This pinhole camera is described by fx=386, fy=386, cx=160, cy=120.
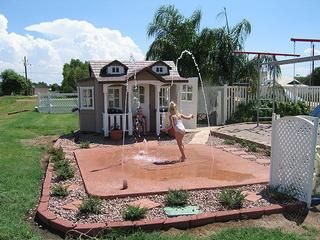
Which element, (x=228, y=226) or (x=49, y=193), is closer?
(x=228, y=226)

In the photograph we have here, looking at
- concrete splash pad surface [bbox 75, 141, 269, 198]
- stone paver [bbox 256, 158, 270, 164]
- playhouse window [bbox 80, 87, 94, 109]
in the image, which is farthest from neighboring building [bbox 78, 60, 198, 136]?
stone paver [bbox 256, 158, 270, 164]

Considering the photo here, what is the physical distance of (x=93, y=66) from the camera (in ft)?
46.3

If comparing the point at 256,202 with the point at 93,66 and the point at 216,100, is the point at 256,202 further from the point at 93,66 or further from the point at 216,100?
the point at 216,100

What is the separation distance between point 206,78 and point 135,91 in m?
7.18

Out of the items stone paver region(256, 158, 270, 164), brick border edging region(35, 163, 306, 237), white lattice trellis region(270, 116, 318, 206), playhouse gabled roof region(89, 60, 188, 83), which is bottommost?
brick border edging region(35, 163, 306, 237)

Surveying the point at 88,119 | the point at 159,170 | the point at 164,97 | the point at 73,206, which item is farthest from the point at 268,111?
the point at 73,206

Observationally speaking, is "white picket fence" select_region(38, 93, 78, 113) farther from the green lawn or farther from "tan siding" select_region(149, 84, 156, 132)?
the green lawn

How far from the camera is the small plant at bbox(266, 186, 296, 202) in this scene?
5848 mm

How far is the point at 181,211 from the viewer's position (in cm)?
529

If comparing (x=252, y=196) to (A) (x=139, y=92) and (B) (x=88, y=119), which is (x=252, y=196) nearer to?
(A) (x=139, y=92)

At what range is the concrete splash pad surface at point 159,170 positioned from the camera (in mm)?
6668

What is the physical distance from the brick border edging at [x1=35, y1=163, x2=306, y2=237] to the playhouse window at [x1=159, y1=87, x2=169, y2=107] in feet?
30.4

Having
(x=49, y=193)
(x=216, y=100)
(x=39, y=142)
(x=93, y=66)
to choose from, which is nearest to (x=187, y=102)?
(x=216, y=100)

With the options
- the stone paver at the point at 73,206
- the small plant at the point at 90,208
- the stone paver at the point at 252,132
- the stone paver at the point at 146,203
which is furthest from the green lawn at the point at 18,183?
the stone paver at the point at 252,132
